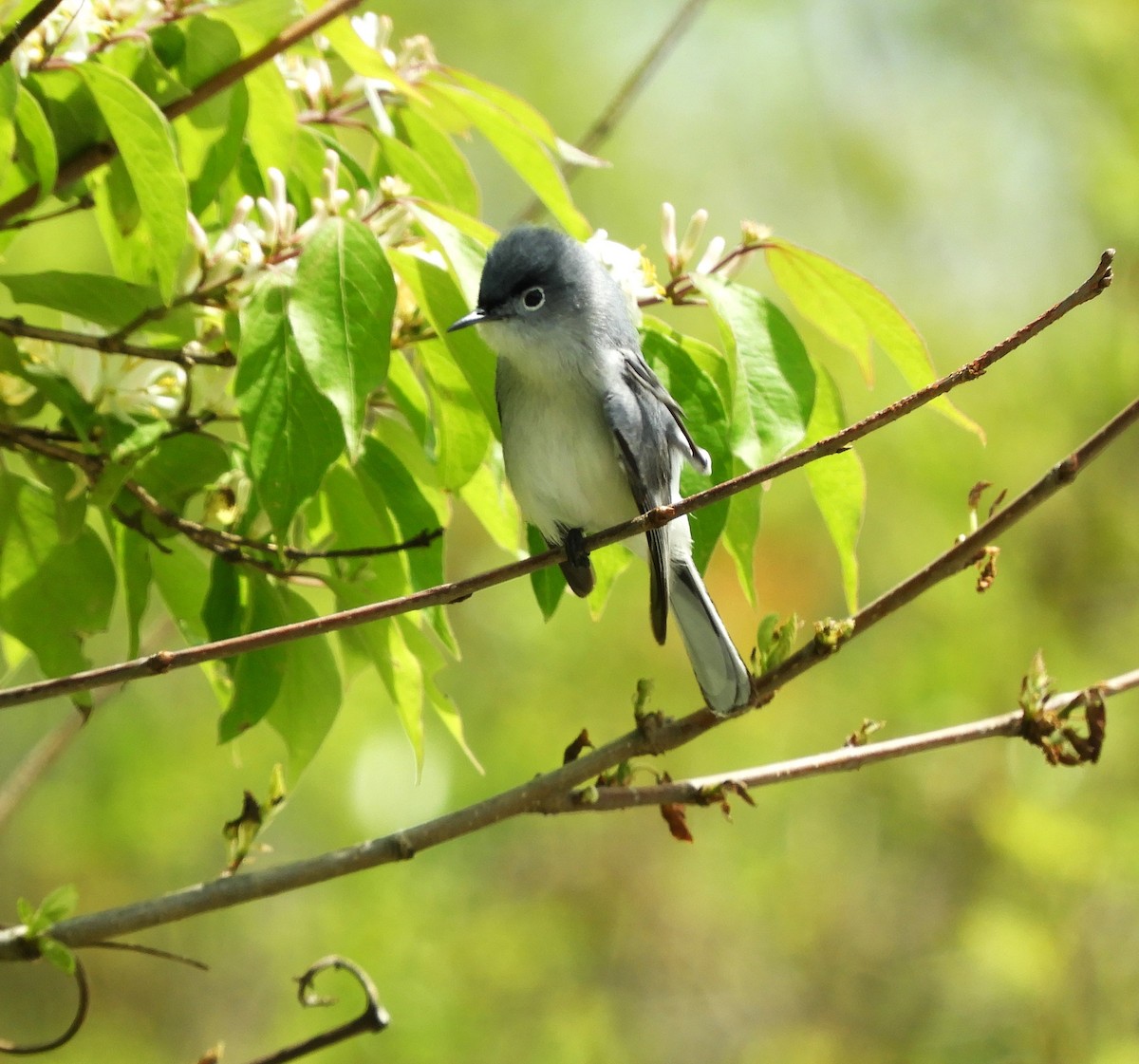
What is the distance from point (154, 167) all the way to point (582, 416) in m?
0.79

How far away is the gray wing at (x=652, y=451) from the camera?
1849 millimetres

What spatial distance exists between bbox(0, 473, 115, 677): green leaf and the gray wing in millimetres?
745

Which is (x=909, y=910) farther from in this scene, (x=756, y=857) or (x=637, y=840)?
(x=637, y=840)

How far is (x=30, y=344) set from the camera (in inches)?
64.6

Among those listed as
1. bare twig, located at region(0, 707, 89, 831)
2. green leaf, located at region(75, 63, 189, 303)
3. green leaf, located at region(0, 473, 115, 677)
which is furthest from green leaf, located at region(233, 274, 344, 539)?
bare twig, located at region(0, 707, 89, 831)

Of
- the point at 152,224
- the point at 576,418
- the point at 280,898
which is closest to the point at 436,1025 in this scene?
the point at 280,898

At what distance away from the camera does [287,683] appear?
5.18 feet

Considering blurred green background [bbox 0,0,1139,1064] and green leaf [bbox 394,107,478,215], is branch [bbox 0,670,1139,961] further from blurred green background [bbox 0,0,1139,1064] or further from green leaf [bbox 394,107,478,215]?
blurred green background [bbox 0,0,1139,1064]

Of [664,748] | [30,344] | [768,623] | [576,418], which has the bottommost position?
[664,748]

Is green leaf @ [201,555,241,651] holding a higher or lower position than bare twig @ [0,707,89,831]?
lower

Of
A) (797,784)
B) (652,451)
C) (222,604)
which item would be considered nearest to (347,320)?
(222,604)

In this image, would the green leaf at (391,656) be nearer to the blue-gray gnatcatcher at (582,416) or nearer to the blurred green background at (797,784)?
the blue-gray gnatcatcher at (582,416)

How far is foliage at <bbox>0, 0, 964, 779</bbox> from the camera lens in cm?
143

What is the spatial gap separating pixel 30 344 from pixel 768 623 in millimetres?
1006
